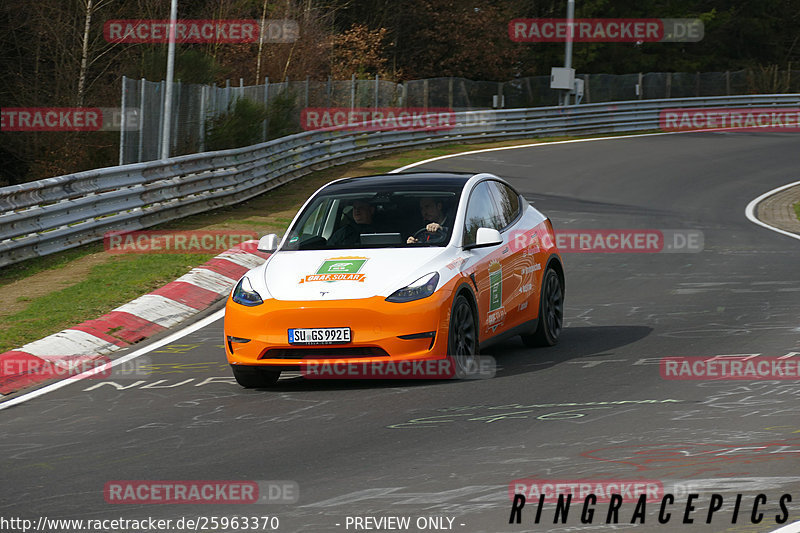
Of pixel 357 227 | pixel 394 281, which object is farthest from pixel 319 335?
pixel 357 227

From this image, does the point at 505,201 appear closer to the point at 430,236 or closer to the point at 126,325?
the point at 430,236

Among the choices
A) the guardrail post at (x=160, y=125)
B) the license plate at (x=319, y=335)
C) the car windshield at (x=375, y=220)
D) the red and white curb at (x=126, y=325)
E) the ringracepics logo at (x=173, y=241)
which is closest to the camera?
the license plate at (x=319, y=335)

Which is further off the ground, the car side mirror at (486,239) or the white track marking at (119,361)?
the car side mirror at (486,239)

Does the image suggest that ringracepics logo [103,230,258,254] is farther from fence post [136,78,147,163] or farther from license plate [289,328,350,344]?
license plate [289,328,350,344]

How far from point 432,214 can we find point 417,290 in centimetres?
125

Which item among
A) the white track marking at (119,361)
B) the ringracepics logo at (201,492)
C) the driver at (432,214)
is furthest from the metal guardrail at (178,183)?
the ringracepics logo at (201,492)

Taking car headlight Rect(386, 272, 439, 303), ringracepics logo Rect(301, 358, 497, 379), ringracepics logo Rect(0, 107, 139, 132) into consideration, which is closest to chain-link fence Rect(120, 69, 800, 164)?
ringracepics logo Rect(0, 107, 139, 132)

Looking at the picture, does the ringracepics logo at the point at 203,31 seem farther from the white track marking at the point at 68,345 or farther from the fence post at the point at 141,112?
the white track marking at the point at 68,345

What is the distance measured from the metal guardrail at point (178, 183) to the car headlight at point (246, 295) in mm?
6745

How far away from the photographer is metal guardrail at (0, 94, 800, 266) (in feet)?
54.4

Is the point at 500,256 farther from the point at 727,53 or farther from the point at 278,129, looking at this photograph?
the point at 727,53

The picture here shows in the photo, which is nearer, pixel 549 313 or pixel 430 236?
pixel 430 236

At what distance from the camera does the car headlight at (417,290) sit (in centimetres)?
949

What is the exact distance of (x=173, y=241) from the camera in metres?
Result: 18.8
